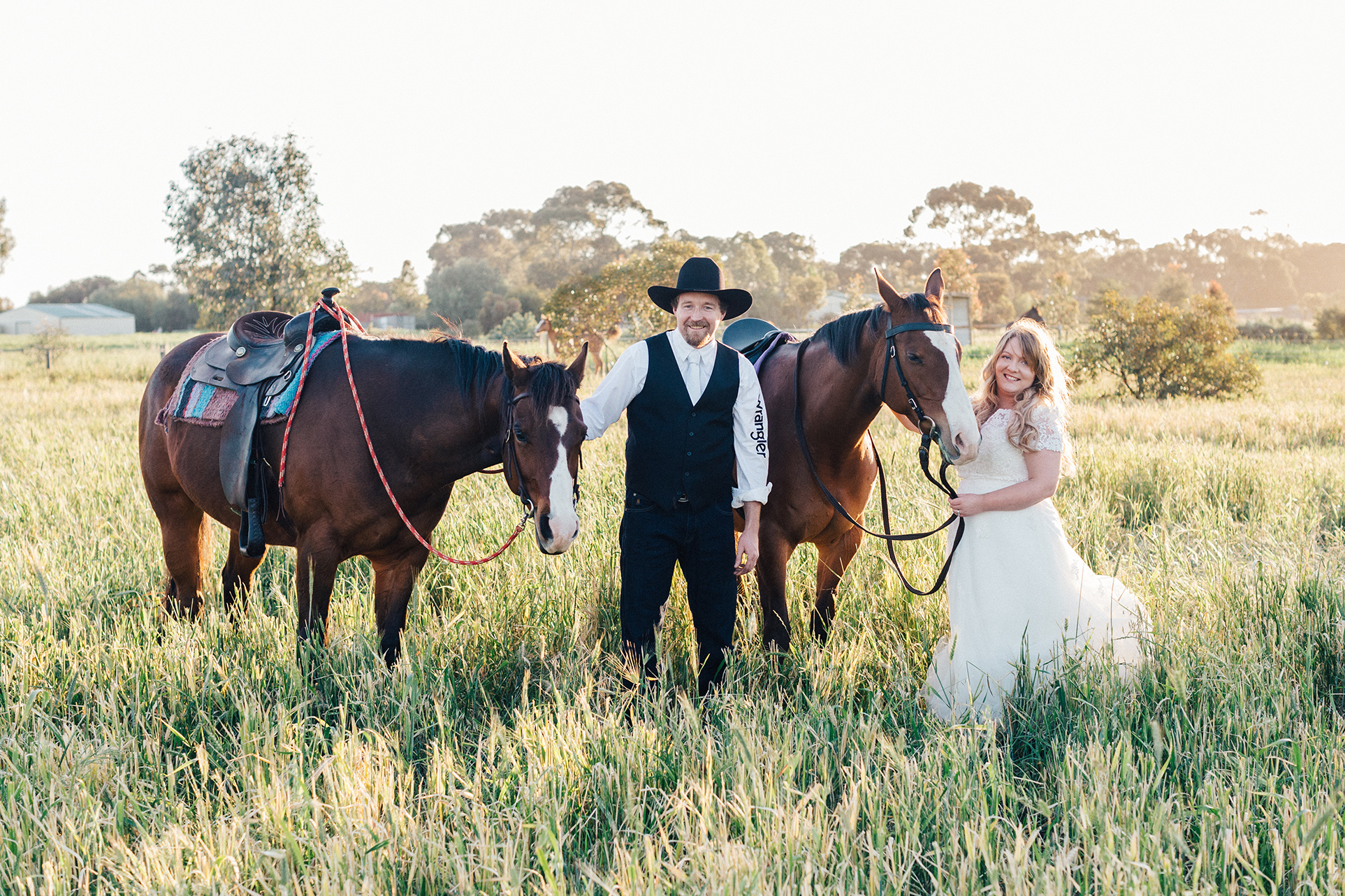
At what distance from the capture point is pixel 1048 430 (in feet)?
10.7

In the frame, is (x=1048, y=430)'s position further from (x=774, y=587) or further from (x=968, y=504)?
(x=774, y=587)

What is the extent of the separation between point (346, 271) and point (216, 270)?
116 inches

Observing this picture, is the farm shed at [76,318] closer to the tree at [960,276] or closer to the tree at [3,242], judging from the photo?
the tree at [3,242]

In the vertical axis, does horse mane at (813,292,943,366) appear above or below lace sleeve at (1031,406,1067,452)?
above

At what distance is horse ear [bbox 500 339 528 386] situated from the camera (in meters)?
3.03

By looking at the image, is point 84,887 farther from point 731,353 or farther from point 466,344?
point 731,353

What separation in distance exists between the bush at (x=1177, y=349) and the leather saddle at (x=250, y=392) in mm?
15314

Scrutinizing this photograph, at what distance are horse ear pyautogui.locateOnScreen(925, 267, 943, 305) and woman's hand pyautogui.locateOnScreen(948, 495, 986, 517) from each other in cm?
83

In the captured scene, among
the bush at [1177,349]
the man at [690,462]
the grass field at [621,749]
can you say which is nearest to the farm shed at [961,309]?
the bush at [1177,349]

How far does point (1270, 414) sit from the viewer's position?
11109mm

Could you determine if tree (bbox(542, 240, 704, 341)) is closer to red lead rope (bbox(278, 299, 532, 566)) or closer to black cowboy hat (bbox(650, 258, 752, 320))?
red lead rope (bbox(278, 299, 532, 566))

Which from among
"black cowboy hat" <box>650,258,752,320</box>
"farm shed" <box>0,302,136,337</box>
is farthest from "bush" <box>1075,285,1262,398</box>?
"farm shed" <box>0,302,136,337</box>

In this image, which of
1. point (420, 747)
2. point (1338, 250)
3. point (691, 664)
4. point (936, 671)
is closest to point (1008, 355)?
point (936, 671)

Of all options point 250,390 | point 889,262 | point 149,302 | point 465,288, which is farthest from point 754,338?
point 149,302
